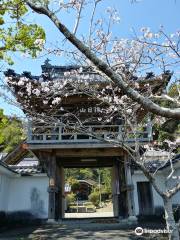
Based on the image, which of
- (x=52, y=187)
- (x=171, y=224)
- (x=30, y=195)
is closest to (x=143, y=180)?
(x=52, y=187)

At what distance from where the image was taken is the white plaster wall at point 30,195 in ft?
39.6

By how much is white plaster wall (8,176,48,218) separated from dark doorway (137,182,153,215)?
4.24 metres

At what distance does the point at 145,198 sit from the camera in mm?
12352

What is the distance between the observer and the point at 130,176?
1164 centimetres

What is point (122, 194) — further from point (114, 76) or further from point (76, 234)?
point (114, 76)

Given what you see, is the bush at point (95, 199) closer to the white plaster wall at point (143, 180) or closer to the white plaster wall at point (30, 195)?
the white plaster wall at point (143, 180)

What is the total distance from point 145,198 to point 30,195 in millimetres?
5261

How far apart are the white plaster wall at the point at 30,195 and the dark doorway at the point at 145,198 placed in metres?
4.24

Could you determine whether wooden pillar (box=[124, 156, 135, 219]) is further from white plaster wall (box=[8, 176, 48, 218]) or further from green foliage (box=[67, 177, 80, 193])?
green foliage (box=[67, 177, 80, 193])

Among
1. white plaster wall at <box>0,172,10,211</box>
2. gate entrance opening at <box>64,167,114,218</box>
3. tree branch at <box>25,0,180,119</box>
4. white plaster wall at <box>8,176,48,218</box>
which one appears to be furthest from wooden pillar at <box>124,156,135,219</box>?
gate entrance opening at <box>64,167,114,218</box>

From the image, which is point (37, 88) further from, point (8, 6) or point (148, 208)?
point (148, 208)

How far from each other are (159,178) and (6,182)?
7.07 m

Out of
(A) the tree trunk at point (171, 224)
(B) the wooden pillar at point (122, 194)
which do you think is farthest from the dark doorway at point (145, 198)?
(A) the tree trunk at point (171, 224)

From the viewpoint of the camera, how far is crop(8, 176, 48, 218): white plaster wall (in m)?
12.1
